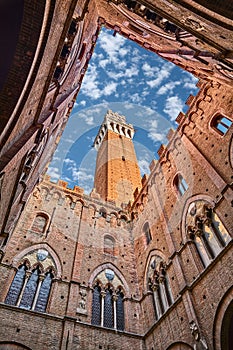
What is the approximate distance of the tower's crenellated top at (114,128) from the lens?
38125 mm

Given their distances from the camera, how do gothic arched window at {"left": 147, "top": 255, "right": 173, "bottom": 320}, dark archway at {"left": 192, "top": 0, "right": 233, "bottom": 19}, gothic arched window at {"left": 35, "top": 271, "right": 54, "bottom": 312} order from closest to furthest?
dark archway at {"left": 192, "top": 0, "right": 233, "bottom": 19} → gothic arched window at {"left": 35, "top": 271, "right": 54, "bottom": 312} → gothic arched window at {"left": 147, "top": 255, "right": 173, "bottom": 320}

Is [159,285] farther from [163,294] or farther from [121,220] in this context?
[121,220]

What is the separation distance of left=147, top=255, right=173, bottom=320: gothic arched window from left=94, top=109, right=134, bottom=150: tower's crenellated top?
27738 millimetres

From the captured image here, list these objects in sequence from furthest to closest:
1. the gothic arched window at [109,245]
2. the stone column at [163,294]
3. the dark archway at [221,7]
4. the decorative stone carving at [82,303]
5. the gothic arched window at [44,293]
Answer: the gothic arched window at [109,245] → the stone column at [163,294] → the decorative stone carving at [82,303] → the gothic arched window at [44,293] → the dark archway at [221,7]

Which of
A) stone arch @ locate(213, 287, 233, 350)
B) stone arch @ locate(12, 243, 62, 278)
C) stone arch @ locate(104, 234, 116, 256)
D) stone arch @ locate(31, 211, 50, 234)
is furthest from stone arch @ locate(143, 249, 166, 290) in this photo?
stone arch @ locate(31, 211, 50, 234)

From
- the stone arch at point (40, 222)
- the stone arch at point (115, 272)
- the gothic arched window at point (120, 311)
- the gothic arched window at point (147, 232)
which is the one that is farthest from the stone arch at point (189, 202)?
the stone arch at point (40, 222)

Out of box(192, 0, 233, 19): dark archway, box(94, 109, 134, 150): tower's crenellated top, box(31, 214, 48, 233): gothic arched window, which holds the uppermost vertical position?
box(94, 109, 134, 150): tower's crenellated top

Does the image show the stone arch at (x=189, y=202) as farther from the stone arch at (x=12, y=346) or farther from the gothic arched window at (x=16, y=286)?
the stone arch at (x=12, y=346)

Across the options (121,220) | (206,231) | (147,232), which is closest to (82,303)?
(147,232)

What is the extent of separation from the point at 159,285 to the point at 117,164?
1720 centimetres

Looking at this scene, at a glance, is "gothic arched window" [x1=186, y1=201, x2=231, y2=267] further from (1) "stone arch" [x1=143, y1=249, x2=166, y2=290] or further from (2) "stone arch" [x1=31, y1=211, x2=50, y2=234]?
(2) "stone arch" [x1=31, y1=211, x2=50, y2=234]

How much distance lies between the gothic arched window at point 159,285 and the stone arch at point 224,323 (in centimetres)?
267

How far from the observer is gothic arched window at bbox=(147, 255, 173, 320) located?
9898 millimetres

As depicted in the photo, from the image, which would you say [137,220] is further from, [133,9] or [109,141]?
[109,141]
